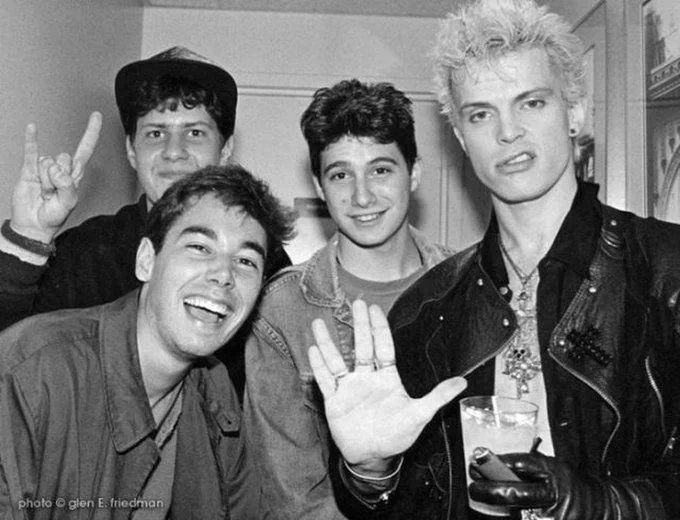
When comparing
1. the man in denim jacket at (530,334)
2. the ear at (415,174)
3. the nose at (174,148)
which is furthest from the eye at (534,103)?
the nose at (174,148)

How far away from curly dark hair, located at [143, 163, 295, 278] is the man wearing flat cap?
206 millimetres

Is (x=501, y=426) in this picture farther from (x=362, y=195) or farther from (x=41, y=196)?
(x=41, y=196)

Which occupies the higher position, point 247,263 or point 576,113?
point 576,113

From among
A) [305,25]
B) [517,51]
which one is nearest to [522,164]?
[517,51]

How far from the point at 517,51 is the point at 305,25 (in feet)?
8.19

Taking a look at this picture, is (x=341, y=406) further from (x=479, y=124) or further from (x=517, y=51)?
(x=517, y=51)

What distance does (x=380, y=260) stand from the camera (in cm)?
215

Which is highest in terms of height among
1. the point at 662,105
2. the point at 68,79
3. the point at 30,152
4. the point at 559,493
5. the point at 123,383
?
the point at 68,79

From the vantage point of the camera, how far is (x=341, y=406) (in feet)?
4.31

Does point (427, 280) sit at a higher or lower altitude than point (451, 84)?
lower

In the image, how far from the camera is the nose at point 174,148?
2143 mm

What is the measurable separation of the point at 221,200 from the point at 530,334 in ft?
2.80

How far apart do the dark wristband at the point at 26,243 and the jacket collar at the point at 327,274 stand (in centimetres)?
77

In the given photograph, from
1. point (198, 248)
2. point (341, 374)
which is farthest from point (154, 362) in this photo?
point (341, 374)
